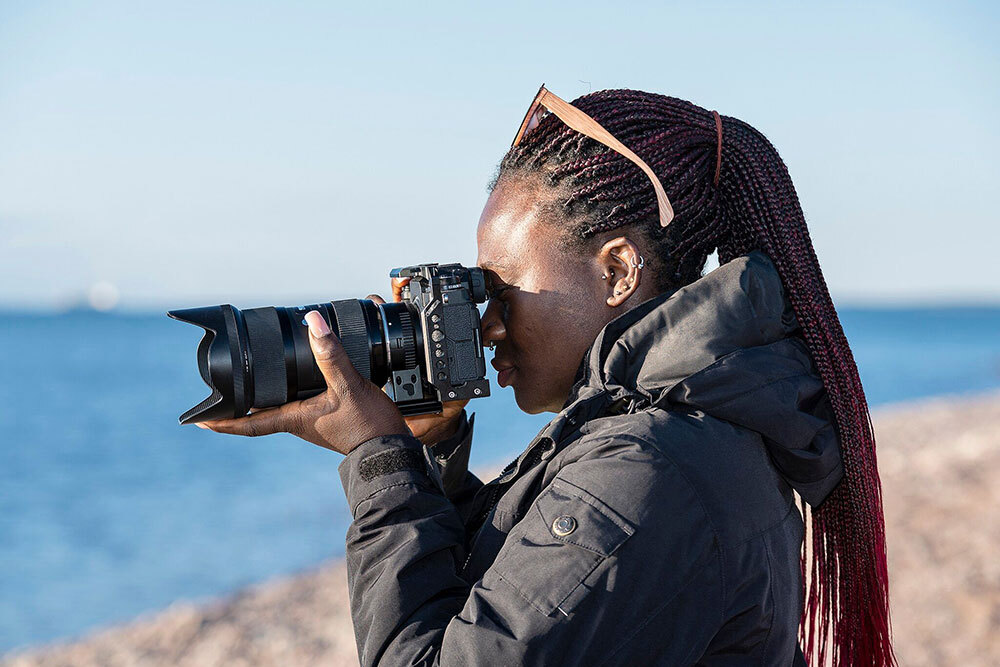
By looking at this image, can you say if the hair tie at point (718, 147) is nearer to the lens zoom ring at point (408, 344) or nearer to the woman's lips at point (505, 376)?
the woman's lips at point (505, 376)

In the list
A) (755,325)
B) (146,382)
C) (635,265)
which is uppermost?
(635,265)

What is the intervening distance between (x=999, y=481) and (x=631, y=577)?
723 cm

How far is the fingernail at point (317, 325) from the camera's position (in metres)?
1.74

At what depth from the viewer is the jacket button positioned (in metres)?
1.32

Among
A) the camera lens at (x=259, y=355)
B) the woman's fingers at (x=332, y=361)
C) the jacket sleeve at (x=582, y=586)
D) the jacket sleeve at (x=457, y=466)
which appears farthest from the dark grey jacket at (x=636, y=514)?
the jacket sleeve at (x=457, y=466)

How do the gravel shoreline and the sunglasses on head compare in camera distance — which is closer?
the sunglasses on head

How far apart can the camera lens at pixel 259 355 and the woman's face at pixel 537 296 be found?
271 mm

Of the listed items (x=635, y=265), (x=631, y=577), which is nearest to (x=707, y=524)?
(x=631, y=577)

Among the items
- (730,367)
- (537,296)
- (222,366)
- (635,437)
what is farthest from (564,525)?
(222,366)

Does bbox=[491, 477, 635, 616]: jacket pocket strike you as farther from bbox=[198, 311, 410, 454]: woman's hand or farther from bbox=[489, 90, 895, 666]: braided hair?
bbox=[489, 90, 895, 666]: braided hair

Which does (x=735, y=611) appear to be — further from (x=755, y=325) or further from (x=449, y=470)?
(x=449, y=470)

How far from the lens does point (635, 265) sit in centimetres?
169

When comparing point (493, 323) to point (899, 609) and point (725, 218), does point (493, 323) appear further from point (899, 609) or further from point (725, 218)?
point (899, 609)

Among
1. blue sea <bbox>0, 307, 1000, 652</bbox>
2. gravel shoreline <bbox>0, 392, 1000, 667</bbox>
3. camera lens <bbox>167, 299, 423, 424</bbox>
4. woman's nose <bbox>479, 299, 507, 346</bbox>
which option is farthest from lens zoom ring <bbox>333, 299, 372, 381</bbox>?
blue sea <bbox>0, 307, 1000, 652</bbox>
